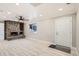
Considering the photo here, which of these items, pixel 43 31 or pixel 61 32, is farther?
pixel 61 32

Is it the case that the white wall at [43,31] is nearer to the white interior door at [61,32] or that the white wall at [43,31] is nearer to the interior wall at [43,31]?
the interior wall at [43,31]

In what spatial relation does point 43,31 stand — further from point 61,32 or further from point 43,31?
point 61,32

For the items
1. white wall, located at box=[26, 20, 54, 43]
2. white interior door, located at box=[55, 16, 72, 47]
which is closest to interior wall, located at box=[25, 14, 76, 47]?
white wall, located at box=[26, 20, 54, 43]

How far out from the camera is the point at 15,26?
3.05m

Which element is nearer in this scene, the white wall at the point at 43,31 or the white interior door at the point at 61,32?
the white wall at the point at 43,31

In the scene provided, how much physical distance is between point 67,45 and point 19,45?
1.62m

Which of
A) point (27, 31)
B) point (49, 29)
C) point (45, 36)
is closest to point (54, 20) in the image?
point (49, 29)

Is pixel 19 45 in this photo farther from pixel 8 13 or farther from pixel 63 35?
pixel 63 35

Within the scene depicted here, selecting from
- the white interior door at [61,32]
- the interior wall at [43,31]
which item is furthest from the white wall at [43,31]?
the white interior door at [61,32]

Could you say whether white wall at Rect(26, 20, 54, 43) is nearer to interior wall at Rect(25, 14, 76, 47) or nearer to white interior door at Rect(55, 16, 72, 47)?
interior wall at Rect(25, 14, 76, 47)

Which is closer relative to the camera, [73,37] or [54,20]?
[54,20]

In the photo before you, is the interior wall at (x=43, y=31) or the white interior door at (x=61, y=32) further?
the white interior door at (x=61, y=32)

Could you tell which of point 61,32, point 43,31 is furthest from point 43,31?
point 61,32

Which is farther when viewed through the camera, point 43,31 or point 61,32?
point 61,32
